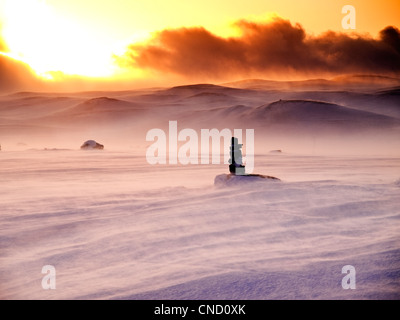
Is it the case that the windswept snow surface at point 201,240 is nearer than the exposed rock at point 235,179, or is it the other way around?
the windswept snow surface at point 201,240

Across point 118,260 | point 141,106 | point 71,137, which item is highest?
point 141,106

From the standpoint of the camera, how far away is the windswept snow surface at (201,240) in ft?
11.5

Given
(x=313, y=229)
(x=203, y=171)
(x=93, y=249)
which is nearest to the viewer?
(x=93, y=249)

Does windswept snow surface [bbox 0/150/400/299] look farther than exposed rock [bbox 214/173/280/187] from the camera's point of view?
No

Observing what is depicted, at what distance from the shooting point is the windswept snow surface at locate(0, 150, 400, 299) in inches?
138

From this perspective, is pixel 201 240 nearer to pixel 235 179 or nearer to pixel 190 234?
pixel 190 234

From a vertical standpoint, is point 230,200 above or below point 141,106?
below

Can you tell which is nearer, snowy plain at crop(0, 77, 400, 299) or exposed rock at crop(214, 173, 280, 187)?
snowy plain at crop(0, 77, 400, 299)

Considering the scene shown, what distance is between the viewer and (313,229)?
5.52 meters

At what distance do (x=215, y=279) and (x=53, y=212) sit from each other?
3979 mm

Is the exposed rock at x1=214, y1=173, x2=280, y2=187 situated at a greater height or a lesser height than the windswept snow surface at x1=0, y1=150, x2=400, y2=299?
greater

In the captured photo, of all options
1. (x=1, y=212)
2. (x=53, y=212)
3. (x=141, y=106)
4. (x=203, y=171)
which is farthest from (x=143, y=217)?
(x=141, y=106)
